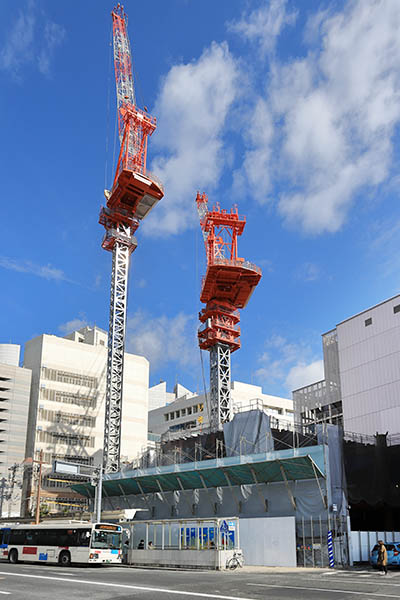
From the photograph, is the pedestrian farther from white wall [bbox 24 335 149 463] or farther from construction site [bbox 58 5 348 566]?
white wall [bbox 24 335 149 463]

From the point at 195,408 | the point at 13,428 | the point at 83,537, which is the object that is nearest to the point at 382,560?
the point at 83,537

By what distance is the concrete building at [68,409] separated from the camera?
93000mm

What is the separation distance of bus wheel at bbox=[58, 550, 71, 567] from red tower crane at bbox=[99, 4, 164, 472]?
32.8m

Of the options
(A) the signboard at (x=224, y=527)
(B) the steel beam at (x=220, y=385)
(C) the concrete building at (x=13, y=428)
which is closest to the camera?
(A) the signboard at (x=224, y=527)

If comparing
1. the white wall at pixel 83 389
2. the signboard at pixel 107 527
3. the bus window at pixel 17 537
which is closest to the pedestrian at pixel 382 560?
the signboard at pixel 107 527

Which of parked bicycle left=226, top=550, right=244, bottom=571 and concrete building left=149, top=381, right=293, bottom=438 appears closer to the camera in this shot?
parked bicycle left=226, top=550, right=244, bottom=571

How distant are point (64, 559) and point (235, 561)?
1091 cm

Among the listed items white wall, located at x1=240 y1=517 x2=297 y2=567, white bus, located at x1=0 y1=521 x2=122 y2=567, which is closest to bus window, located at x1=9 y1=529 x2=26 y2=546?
white bus, located at x1=0 y1=521 x2=122 y2=567

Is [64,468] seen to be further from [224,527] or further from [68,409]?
[68,409]

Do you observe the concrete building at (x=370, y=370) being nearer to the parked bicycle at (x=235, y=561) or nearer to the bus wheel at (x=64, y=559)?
the parked bicycle at (x=235, y=561)

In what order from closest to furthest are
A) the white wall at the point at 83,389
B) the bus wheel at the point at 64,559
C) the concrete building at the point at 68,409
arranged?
1. the bus wheel at the point at 64,559
2. the concrete building at the point at 68,409
3. the white wall at the point at 83,389

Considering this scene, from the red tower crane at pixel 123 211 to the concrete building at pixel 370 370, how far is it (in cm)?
2717

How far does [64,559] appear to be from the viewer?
35.6 m

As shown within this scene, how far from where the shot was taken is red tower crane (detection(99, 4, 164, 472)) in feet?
234
